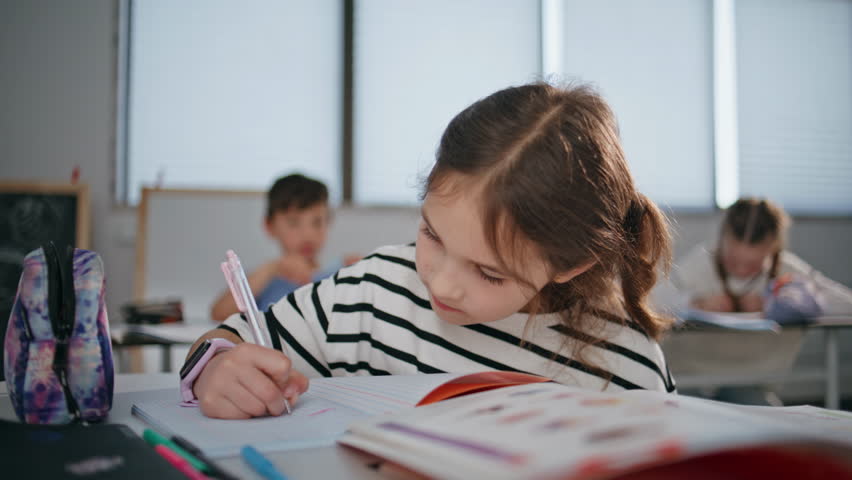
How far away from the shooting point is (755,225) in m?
2.48

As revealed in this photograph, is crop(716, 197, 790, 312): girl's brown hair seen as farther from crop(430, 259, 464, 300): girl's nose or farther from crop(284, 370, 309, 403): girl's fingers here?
crop(284, 370, 309, 403): girl's fingers

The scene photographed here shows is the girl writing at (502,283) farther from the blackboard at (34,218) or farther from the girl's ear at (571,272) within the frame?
the blackboard at (34,218)

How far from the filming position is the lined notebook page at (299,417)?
0.40 m

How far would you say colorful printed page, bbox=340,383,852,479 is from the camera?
25 centimetres

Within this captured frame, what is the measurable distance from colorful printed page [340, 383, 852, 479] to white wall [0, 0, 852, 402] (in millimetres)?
2718

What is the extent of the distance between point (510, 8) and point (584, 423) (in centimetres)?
342

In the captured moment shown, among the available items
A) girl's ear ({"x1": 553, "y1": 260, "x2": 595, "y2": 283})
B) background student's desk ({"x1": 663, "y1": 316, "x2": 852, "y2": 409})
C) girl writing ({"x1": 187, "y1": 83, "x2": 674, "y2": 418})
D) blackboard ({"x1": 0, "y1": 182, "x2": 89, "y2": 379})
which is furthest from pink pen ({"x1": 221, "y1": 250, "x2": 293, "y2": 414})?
blackboard ({"x1": 0, "y1": 182, "x2": 89, "y2": 379})

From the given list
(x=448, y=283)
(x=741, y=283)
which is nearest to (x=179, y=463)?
(x=448, y=283)

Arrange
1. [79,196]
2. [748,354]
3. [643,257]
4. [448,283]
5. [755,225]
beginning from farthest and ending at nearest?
[79,196], [755,225], [748,354], [643,257], [448,283]

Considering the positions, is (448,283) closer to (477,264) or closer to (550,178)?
(477,264)

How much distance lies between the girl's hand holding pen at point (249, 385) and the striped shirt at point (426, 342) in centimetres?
26

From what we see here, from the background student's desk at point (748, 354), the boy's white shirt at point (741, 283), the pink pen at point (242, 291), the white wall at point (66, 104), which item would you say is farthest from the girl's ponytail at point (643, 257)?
the white wall at point (66, 104)

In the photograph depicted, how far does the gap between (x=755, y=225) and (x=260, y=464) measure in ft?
8.29

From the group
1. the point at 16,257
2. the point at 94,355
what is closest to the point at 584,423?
the point at 94,355
